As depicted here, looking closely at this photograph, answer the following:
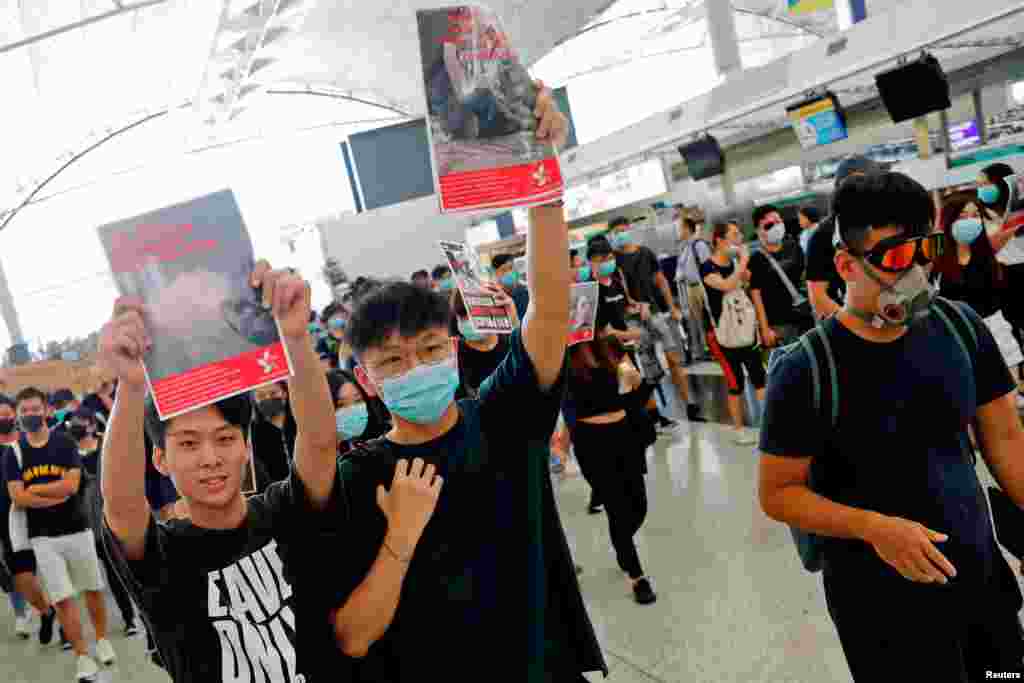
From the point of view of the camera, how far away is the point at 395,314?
165 cm

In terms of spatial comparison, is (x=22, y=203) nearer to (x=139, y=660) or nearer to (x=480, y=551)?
(x=139, y=660)

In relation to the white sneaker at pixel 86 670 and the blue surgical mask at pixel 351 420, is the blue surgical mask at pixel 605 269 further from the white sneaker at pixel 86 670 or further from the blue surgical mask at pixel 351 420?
the white sneaker at pixel 86 670

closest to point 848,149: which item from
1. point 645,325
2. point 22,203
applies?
point 645,325

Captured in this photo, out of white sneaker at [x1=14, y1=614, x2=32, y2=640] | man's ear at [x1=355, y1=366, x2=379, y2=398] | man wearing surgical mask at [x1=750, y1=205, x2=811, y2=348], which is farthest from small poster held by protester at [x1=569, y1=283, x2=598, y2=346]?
white sneaker at [x1=14, y1=614, x2=32, y2=640]

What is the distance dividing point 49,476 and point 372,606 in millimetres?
4108

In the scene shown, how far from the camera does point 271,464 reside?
12.7 feet

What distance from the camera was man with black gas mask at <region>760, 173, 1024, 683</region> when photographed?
164 centimetres

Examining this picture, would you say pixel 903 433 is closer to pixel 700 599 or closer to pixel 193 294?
pixel 193 294

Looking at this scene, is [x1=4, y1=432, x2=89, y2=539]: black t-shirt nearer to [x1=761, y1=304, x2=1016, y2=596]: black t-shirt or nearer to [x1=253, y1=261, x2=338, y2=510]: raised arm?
[x1=253, y1=261, x2=338, y2=510]: raised arm

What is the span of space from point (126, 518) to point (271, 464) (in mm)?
2564

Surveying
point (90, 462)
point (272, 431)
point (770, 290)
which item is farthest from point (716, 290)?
point (90, 462)

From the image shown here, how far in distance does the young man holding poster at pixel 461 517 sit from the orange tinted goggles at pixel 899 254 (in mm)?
668

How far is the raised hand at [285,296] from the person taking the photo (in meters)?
1.21

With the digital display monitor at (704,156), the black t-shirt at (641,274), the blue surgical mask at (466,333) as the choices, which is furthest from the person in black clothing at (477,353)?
the digital display monitor at (704,156)
